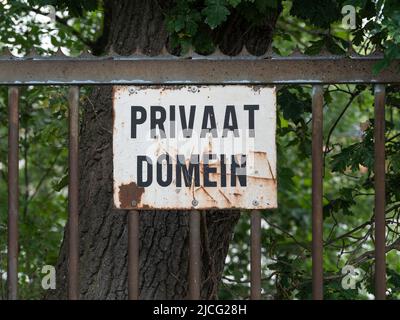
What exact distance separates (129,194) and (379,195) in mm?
970

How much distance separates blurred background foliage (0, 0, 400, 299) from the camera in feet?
12.3

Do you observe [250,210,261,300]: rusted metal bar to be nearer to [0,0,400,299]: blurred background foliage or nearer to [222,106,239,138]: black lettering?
[222,106,239,138]: black lettering

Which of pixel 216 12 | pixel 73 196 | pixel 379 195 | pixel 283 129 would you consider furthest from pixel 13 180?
pixel 283 129

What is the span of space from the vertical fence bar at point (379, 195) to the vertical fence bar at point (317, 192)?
0.22 meters

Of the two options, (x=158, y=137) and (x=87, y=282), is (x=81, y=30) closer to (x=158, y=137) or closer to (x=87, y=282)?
(x=87, y=282)

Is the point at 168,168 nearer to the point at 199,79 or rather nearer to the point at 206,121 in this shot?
the point at 206,121

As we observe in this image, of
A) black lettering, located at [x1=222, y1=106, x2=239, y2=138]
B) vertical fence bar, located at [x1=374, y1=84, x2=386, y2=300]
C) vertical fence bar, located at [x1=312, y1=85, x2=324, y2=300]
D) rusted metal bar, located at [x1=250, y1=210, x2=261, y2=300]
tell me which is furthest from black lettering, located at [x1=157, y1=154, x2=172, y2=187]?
vertical fence bar, located at [x1=374, y1=84, x2=386, y2=300]

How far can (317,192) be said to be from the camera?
123 inches

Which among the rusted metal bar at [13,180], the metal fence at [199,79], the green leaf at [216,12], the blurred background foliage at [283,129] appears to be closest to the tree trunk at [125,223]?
the blurred background foliage at [283,129]

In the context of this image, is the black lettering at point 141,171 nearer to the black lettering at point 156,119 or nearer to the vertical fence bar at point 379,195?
the black lettering at point 156,119

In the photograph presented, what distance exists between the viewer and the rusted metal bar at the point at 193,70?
3.12 meters
